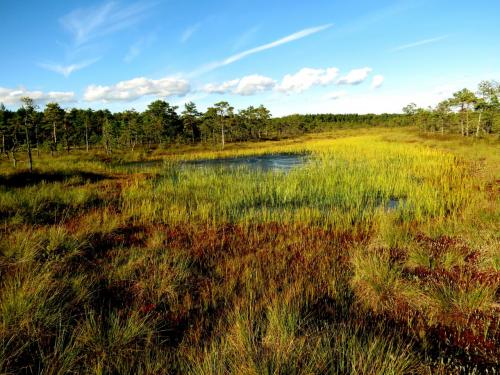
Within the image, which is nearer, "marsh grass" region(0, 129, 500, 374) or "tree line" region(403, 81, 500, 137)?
"marsh grass" region(0, 129, 500, 374)

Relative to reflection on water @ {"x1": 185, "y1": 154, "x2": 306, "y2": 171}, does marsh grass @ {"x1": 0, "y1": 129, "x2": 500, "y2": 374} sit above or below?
below

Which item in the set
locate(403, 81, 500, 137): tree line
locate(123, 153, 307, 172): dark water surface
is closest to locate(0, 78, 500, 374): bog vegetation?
locate(123, 153, 307, 172): dark water surface

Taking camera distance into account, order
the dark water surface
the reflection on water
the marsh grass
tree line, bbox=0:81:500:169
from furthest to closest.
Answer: tree line, bbox=0:81:500:169 → the dark water surface → the reflection on water → the marsh grass

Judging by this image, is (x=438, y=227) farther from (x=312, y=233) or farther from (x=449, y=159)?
(x=449, y=159)

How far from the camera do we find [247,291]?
457 cm

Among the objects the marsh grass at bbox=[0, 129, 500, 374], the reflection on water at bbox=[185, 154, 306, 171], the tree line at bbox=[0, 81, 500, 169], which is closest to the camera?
the marsh grass at bbox=[0, 129, 500, 374]

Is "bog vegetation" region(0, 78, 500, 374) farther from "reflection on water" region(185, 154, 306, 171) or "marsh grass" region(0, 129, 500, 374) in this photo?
"reflection on water" region(185, 154, 306, 171)

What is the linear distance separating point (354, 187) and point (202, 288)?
10.5 meters

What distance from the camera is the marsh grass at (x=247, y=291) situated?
286 cm

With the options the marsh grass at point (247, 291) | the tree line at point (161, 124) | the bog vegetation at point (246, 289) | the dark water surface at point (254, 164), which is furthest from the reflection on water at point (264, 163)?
the tree line at point (161, 124)

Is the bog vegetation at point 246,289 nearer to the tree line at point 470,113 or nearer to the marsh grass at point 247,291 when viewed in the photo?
the marsh grass at point 247,291

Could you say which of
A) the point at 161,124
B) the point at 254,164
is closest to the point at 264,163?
the point at 254,164

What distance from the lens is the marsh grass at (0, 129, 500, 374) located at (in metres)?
2.86

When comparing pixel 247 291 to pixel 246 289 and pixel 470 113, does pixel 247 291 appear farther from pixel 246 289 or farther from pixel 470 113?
pixel 470 113
